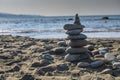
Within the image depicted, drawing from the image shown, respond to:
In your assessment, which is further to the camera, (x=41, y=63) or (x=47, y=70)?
(x=41, y=63)

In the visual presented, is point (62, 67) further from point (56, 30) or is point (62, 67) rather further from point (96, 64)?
point (56, 30)

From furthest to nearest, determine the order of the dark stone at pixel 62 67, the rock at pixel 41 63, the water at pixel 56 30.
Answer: the water at pixel 56 30 → the rock at pixel 41 63 → the dark stone at pixel 62 67

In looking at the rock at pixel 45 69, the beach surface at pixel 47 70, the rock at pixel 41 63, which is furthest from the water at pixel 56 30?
the rock at pixel 45 69

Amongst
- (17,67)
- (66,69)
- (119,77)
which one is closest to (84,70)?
(66,69)

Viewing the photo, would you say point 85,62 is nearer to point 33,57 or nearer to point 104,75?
point 104,75

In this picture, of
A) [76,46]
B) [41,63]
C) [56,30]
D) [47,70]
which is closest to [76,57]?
[76,46]

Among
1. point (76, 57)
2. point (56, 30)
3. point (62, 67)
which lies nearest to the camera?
point (62, 67)

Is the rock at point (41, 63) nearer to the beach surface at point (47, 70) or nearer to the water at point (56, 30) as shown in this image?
the beach surface at point (47, 70)

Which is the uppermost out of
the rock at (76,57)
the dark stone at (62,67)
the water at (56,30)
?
the rock at (76,57)

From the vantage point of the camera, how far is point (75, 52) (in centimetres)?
1391

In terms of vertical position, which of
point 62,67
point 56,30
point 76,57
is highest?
point 76,57

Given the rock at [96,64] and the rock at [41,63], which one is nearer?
the rock at [96,64]

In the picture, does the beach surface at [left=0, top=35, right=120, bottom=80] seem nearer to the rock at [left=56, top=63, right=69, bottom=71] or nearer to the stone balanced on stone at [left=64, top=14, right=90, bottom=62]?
the rock at [left=56, top=63, right=69, bottom=71]

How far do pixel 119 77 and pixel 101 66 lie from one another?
2120 millimetres
